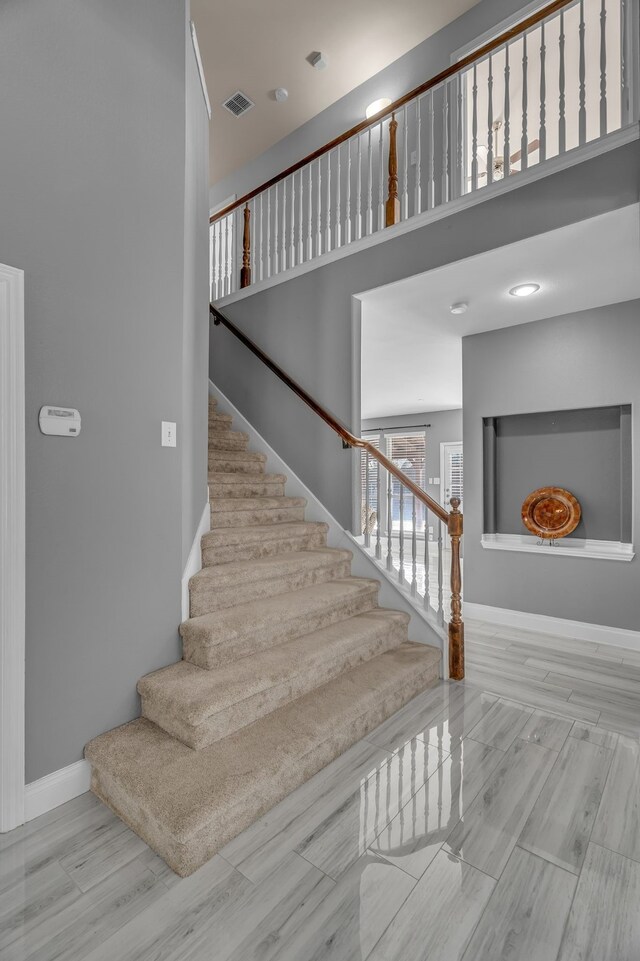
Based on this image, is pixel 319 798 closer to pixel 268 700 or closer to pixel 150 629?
pixel 268 700

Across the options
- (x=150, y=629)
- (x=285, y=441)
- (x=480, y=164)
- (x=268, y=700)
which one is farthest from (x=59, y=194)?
(x=480, y=164)

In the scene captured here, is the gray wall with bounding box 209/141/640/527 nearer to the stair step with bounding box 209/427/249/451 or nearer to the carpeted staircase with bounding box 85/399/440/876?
the stair step with bounding box 209/427/249/451

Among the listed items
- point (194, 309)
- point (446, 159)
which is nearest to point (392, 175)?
point (446, 159)

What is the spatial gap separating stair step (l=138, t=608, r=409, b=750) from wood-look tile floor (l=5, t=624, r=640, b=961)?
1.18ft

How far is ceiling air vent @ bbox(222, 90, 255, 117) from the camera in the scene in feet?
16.2

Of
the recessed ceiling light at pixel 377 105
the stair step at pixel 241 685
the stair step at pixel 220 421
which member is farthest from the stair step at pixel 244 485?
the recessed ceiling light at pixel 377 105

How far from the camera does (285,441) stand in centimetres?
420

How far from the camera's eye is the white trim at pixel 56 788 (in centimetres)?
170

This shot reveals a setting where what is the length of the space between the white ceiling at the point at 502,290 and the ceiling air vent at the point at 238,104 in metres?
3.10

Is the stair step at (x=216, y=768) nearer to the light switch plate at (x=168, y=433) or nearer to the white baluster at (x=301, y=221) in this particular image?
the light switch plate at (x=168, y=433)

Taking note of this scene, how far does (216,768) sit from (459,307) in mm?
3650

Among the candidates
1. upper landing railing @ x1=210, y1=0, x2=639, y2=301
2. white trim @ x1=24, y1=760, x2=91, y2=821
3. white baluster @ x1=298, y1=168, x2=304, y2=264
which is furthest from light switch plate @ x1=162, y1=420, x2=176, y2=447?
white baluster @ x1=298, y1=168, x2=304, y2=264

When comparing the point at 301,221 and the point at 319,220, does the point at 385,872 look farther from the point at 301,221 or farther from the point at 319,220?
the point at 301,221

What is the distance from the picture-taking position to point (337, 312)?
12.7 feet
